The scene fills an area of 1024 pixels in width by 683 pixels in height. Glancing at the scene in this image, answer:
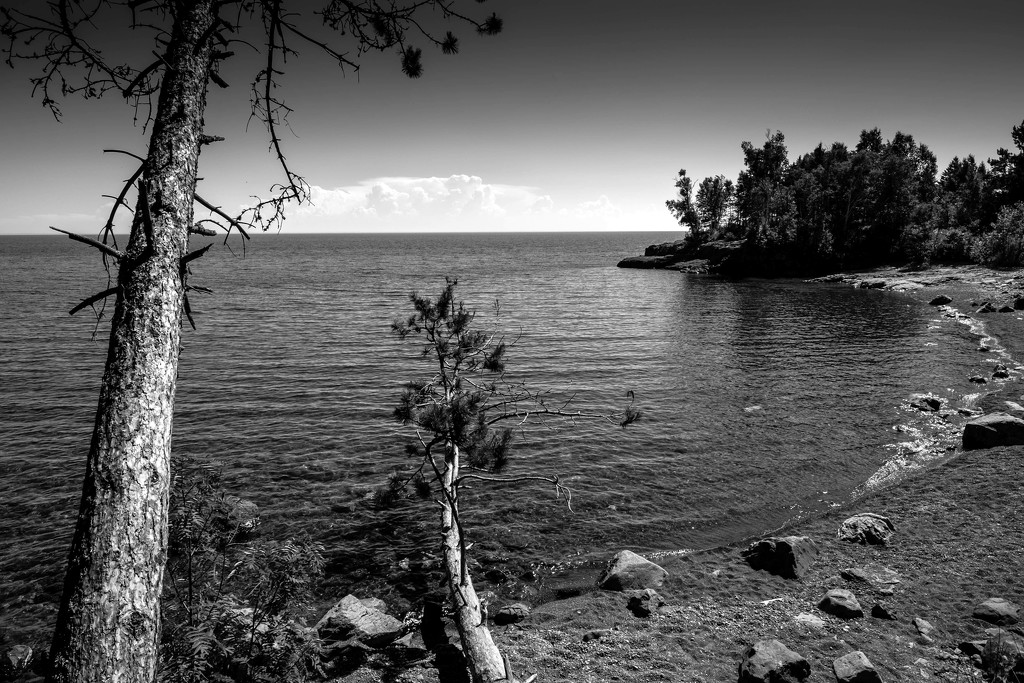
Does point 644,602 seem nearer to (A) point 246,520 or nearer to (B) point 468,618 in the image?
(B) point 468,618

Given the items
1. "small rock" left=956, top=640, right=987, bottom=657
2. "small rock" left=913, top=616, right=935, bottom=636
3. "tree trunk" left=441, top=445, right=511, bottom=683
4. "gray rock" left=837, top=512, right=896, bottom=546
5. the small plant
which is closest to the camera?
the small plant

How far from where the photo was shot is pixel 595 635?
10.8 metres

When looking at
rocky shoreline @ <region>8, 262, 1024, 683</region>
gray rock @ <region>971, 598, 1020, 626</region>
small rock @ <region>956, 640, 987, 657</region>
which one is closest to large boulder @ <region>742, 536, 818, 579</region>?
rocky shoreline @ <region>8, 262, 1024, 683</region>

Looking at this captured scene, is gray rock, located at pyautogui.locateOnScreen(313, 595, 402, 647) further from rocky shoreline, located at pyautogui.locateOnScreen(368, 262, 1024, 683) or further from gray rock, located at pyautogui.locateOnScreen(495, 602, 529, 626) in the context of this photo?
gray rock, located at pyautogui.locateOnScreen(495, 602, 529, 626)

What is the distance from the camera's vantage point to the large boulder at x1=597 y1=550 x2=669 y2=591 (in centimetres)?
1269

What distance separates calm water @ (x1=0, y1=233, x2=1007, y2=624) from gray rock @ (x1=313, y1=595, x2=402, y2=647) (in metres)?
1.76

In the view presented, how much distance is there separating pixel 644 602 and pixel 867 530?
6.65 metres

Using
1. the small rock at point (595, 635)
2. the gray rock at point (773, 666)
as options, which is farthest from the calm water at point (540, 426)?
the gray rock at point (773, 666)

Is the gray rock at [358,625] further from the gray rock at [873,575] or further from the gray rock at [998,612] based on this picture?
the gray rock at [998,612]

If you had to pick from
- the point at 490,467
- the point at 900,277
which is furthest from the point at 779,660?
the point at 900,277

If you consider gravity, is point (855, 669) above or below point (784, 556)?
above

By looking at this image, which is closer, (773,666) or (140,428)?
(140,428)

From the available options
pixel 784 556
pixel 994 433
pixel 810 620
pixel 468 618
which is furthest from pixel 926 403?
pixel 468 618

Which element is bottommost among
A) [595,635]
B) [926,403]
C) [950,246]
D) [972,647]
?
[595,635]
